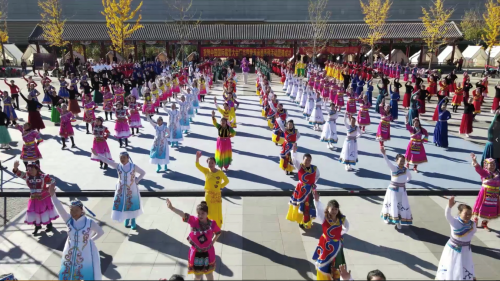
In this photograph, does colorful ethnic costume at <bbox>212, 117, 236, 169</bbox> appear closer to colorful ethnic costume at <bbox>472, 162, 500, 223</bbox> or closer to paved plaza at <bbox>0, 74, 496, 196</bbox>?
paved plaza at <bbox>0, 74, 496, 196</bbox>

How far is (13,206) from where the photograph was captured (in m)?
9.09

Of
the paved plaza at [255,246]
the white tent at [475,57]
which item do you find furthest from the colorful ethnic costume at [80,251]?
the white tent at [475,57]

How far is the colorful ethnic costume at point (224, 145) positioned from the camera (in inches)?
409

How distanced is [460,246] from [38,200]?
24.9ft

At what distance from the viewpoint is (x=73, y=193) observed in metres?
9.57

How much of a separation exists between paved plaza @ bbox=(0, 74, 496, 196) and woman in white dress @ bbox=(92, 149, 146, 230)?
2.13 meters

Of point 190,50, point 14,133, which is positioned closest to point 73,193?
point 14,133

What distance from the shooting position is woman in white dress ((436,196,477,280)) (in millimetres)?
5406

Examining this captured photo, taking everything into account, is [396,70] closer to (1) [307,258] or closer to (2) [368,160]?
(2) [368,160]

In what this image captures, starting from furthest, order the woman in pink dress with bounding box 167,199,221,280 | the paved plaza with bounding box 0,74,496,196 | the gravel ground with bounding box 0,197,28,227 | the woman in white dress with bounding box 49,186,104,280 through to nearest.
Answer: the paved plaza with bounding box 0,74,496,196 < the gravel ground with bounding box 0,197,28,227 < the woman in white dress with bounding box 49,186,104,280 < the woman in pink dress with bounding box 167,199,221,280

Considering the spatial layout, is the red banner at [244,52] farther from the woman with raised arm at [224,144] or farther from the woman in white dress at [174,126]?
the woman with raised arm at [224,144]

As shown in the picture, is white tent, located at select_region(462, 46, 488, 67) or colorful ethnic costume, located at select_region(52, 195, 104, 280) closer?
colorful ethnic costume, located at select_region(52, 195, 104, 280)

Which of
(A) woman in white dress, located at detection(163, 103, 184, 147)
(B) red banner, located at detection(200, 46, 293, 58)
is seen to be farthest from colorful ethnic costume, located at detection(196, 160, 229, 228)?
(B) red banner, located at detection(200, 46, 293, 58)

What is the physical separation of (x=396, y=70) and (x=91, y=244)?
33.6 metres
